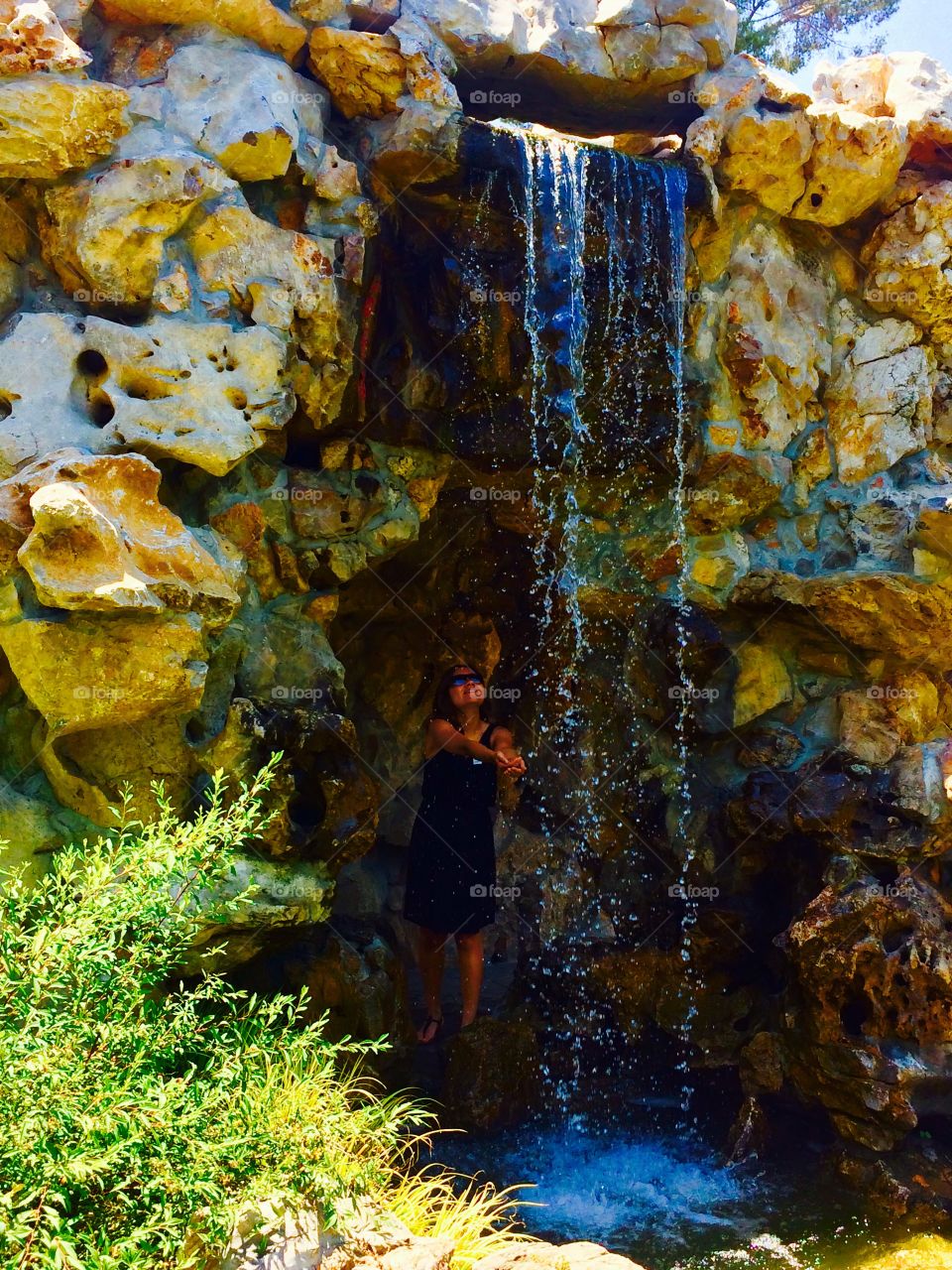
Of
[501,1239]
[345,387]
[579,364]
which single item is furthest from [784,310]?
[501,1239]

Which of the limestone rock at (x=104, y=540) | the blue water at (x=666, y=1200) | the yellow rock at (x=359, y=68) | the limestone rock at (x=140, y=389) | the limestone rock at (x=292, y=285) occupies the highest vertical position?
the yellow rock at (x=359, y=68)

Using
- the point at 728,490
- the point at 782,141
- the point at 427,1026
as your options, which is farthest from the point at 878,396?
the point at 427,1026

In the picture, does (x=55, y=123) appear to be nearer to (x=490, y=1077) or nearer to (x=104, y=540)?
(x=104, y=540)

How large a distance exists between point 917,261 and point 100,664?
4693 millimetres

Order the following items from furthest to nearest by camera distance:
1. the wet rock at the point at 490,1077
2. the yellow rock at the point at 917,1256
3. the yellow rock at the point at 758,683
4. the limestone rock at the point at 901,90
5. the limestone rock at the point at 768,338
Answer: the yellow rock at the point at 758,683 → the limestone rock at the point at 768,338 → the limestone rock at the point at 901,90 → the wet rock at the point at 490,1077 → the yellow rock at the point at 917,1256

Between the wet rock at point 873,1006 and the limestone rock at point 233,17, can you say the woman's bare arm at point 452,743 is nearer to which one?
the wet rock at point 873,1006

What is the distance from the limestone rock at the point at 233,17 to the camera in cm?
488

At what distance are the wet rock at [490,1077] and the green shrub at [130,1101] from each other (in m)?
1.80

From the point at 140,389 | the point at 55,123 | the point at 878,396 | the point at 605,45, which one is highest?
the point at 605,45

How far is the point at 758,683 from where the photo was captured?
6387mm

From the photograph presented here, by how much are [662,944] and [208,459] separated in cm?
355

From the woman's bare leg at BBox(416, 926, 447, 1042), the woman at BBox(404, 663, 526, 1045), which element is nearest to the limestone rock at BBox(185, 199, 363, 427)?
the woman at BBox(404, 663, 526, 1045)

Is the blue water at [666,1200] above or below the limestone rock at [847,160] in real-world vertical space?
below

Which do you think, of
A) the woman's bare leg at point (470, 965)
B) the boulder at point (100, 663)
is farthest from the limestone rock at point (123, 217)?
the woman's bare leg at point (470, 965)
